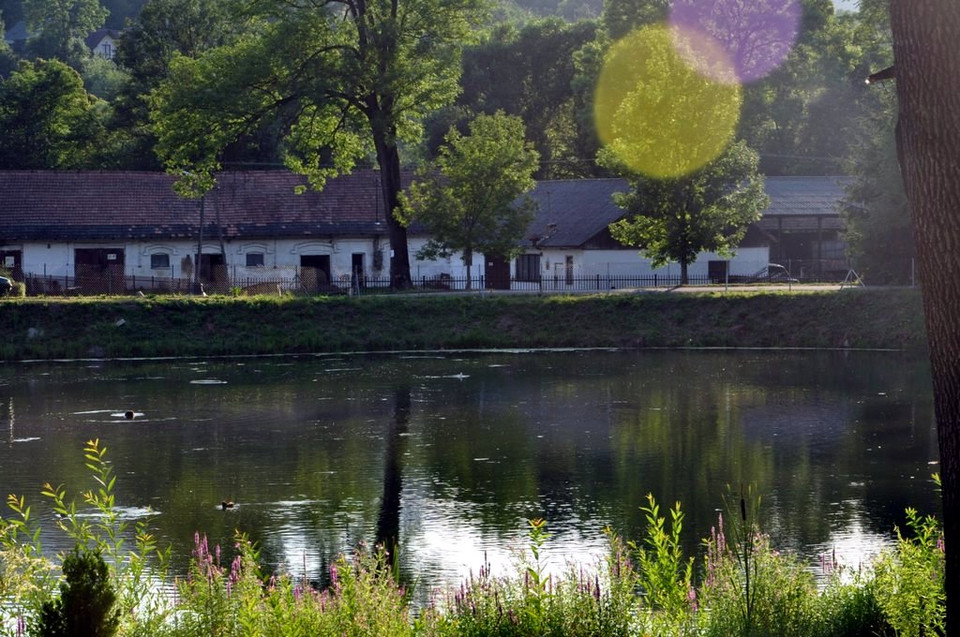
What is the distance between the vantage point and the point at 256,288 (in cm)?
5066

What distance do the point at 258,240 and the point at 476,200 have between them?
1201 centimetres

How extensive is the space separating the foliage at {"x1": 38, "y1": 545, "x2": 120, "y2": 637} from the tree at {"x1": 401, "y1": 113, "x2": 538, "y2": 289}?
142ft

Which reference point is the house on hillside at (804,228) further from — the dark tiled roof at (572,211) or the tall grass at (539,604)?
the tall grass at (539,604)

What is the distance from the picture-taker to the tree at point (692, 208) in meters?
50.2

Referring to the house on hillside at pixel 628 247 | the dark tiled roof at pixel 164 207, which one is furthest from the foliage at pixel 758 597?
the dark tiled roof at pixel 164 207

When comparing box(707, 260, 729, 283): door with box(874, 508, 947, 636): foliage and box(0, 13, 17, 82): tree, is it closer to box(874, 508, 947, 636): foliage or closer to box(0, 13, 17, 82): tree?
box(874, 508, 947, 636): foliage

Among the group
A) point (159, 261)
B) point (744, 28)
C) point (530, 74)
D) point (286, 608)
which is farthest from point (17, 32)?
point (286, 608)

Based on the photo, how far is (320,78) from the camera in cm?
4759

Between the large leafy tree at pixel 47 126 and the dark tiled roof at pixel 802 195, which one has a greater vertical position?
the large leafy tree at pixel 47 126

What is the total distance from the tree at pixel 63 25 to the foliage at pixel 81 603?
132079mm

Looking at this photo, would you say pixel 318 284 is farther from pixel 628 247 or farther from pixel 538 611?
pixel 538 611

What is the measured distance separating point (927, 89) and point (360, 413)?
20325mm

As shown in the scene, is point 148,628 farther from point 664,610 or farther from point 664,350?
point 664,350

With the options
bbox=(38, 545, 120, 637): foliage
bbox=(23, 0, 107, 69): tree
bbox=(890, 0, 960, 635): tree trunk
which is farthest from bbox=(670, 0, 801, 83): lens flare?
bbox=(23, 0, 107, 69): tree
